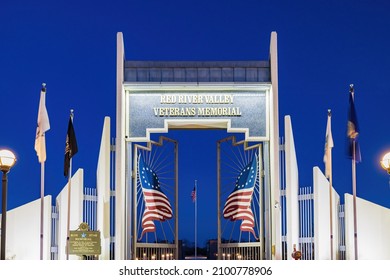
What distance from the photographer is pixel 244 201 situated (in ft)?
69.3

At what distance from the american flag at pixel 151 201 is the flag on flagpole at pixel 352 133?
19.2 ft

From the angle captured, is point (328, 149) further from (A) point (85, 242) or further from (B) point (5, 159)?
(B) point (5, 159)

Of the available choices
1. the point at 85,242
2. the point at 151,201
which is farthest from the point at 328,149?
the point at 85,242

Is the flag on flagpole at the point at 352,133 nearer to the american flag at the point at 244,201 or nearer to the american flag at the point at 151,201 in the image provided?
the american flag at the point at 244,201

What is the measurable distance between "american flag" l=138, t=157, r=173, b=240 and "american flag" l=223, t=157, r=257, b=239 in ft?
6.03

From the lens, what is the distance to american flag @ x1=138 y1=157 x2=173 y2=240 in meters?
21.2

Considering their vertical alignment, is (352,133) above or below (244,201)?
above

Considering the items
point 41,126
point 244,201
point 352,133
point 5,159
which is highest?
point 41,126

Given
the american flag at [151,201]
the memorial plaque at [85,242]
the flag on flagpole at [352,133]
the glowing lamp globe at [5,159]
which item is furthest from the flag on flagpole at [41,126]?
the flag on flagpole at [352,133]

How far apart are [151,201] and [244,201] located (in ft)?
9.07

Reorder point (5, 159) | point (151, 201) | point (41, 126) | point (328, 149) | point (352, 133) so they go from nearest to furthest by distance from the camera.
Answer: point (5, 159) → point (41, 126) → point (352, 133) → point (328, 149) → point (151, 201)

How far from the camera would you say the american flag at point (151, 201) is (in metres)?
21.2
